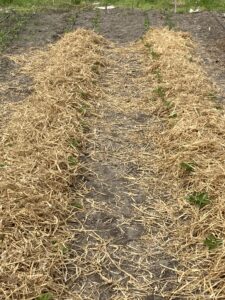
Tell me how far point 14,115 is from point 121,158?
68.9 inches

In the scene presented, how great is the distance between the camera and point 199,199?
445 centimetres

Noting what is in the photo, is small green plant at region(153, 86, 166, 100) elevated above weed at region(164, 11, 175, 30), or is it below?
below

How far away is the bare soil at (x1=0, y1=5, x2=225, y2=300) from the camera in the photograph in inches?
143

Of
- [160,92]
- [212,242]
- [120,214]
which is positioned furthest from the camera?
[160,92]

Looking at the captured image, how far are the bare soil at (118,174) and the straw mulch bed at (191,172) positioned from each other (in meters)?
0.15

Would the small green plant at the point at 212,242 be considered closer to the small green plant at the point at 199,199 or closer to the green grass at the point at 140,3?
the small green plant at the point at 199,199

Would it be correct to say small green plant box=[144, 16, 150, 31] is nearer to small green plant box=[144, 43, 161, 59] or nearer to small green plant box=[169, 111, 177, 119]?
small green plant box=[144, 43, 161, 59]

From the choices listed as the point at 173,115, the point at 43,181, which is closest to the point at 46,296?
the point at 43,181

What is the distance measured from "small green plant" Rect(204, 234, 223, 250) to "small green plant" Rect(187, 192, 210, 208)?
1.52 ft

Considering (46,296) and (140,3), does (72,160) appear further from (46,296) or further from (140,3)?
(140,3)

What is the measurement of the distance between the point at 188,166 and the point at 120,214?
989mm

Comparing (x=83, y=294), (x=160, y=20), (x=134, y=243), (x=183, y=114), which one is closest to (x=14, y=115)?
(x=183, y=114)

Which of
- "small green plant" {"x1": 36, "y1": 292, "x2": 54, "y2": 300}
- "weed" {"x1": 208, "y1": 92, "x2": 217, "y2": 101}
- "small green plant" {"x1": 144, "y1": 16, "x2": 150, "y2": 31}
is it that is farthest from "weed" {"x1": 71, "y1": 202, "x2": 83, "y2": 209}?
"small green plant" {"x1": 144, "y1": 16, "x2": 150, "y2": 31}

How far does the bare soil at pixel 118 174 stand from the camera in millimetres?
3631
